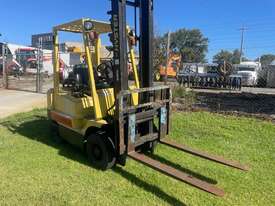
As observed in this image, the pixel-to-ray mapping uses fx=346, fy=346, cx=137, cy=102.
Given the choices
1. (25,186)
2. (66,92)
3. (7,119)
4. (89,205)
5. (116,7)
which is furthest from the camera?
(7,119)

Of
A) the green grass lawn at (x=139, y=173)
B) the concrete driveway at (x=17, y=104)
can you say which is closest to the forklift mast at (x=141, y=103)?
the green grass lawn at (x=139, y=173)

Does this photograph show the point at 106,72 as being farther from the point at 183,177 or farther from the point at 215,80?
the point at 215,80

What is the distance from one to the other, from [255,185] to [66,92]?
4.00 meters

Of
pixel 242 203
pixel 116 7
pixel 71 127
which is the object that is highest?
pixel 116 7

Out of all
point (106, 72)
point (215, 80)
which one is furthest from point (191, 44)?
point (106, 72)

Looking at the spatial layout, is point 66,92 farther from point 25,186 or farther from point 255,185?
point 255,185

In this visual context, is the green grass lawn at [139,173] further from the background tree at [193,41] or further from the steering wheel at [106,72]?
the background tree at [193,41]

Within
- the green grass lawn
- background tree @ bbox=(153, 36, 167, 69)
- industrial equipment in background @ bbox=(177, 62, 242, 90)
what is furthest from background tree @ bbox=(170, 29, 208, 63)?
the green grass lawn

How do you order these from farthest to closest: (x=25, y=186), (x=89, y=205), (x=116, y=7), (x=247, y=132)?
1. (x=247, y=132)
2. (x=116, y=7)
3. (x=25, y=186)
4. (x=89, y=205)

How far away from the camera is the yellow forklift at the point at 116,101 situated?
5367mm

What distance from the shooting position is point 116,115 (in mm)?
5203

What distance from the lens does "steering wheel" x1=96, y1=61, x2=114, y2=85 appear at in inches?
247

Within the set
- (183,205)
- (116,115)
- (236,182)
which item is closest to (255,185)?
(236,182)

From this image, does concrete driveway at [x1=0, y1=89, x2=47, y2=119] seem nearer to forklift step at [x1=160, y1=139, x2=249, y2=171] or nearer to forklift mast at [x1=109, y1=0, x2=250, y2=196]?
forklift mast at [x1=109, y1=0, x2=250, y2=196]
